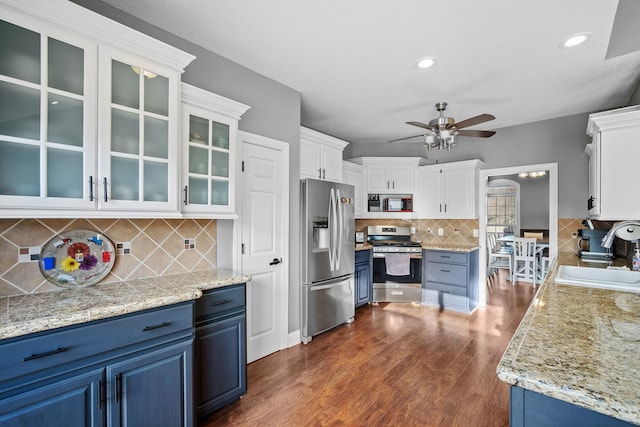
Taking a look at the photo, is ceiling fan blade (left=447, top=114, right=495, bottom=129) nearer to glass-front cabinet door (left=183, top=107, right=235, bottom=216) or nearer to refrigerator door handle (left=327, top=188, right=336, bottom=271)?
refrigerator door handle (left=327, top=188, right=336, bottom=271)

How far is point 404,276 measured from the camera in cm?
445

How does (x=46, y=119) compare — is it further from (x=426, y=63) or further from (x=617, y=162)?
(x=617, y=162)

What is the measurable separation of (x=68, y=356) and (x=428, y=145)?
3257mm

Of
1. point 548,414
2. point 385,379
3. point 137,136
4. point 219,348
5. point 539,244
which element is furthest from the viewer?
point 539,244

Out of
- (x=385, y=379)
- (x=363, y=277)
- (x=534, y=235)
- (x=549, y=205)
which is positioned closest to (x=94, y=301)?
(x=385, y=379)

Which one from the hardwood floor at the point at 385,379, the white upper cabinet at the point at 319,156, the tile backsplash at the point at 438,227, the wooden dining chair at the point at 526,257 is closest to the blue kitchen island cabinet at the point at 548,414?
the hardwood floor at the point at 385,379

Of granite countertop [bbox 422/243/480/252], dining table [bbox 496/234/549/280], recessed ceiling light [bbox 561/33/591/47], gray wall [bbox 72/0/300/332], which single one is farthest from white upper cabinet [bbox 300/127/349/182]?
dining table [bbox 496/234/549/280]

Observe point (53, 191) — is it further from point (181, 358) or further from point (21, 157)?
point (181, 358)

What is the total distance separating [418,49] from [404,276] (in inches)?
123

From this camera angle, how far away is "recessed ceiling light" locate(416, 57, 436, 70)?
8.11 ft

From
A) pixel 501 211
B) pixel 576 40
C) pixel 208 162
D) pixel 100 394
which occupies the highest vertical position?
pixel 576 40

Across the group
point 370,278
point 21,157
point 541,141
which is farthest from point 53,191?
point 541,141

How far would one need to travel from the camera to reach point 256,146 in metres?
2.74

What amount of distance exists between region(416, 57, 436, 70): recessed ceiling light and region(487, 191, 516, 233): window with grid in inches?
264
